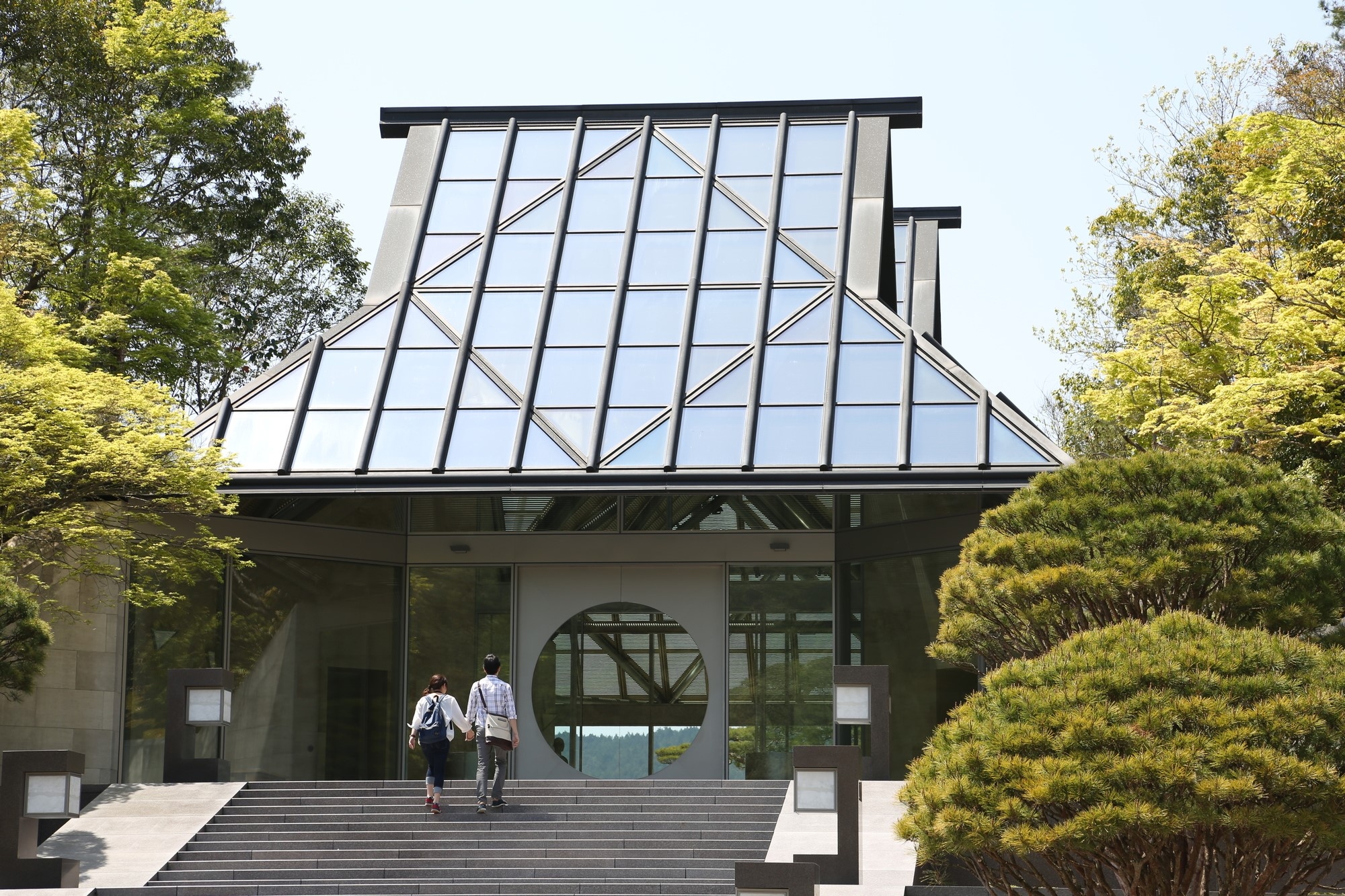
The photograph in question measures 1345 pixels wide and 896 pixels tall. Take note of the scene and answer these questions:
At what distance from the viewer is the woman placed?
15.4 meters

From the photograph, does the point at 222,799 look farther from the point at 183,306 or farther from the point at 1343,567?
the point at 183,306

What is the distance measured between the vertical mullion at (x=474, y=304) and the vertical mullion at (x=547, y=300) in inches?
15.5

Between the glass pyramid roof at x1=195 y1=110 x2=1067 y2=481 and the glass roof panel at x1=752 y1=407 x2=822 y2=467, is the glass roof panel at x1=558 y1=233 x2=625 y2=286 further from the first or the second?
the glass roof panel at x1=752 y1=407 x2=822 y2=467

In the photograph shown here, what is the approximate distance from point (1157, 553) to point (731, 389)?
724 centimetres

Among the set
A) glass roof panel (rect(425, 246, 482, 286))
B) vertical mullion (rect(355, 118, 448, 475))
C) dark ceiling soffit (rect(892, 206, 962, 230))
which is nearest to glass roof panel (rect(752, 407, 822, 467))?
vertical mullion (rect(355, 118, 448, 475))

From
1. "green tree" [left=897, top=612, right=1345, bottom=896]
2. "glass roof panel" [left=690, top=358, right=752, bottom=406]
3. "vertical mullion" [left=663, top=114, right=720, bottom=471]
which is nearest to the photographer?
"green tree" [left=897, top=612, right=1345, bottom=896]

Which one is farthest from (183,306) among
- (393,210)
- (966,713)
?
(966,713)

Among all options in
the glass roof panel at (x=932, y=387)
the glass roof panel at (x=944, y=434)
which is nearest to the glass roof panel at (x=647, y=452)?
the glass roof panel at (x=944, y=434)

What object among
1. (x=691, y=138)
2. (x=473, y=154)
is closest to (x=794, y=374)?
(x=691, y=138)

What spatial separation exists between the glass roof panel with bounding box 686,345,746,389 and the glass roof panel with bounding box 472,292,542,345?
2.36m

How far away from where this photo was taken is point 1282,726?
8.55m

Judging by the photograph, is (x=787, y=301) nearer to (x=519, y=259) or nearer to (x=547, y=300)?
(x=547, y=300)

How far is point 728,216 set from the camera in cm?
2292

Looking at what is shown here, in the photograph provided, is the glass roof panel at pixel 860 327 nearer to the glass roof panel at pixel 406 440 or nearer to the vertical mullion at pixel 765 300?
the vertical mullion at pixel 765 300
